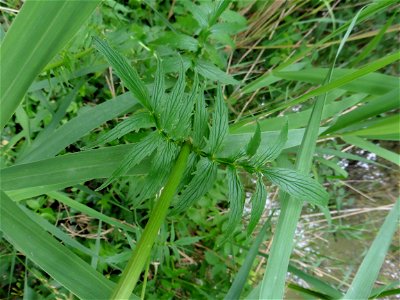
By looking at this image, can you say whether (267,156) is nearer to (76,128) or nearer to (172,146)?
(172,146)

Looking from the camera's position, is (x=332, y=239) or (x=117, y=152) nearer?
(x=117, y=152)

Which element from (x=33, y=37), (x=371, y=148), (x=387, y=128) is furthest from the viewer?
(x=371, y=148)

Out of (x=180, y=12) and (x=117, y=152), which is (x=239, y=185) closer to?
(x=117, y=152)

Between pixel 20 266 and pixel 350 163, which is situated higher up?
pixel 350 163

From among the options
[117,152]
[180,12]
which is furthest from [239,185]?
[180,12]

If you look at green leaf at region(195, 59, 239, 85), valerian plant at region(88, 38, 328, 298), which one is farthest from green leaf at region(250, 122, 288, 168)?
green leaf at region(195, 59, 239, 85)

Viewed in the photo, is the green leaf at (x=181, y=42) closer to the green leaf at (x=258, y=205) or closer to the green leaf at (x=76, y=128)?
the green leaf at (x=76, y=128)

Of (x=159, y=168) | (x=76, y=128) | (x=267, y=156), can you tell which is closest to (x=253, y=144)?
(x=267, y=156)
